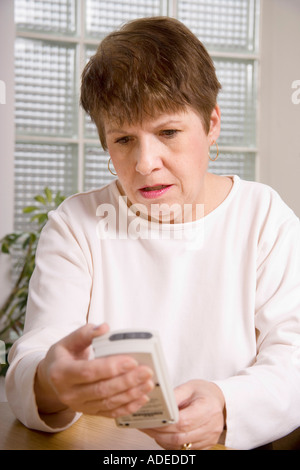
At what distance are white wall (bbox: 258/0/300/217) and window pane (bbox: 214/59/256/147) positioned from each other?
2.5 inches

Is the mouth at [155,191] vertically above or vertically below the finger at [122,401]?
above

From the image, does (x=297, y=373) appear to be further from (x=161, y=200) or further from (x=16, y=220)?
(x=16, y=220)

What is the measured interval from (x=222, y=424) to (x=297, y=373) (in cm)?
19

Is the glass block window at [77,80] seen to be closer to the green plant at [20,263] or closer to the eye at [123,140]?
the green plant at [20,263]

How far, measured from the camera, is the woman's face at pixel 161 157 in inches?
38.9

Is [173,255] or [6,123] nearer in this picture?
[173,255]

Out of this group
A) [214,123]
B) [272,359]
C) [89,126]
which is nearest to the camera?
[272,359]

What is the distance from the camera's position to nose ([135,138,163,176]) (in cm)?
97

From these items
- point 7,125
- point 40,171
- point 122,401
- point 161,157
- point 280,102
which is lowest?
point 122,401

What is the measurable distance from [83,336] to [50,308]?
320mm

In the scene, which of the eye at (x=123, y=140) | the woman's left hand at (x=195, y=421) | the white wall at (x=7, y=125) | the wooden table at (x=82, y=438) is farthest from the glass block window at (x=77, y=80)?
the woman's left hand at (x=195, y=421)

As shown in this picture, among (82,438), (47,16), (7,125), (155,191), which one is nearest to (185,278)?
(155,191)

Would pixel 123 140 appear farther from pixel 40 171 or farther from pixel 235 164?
pixel 235 164

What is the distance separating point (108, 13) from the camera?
3500 millimetres
